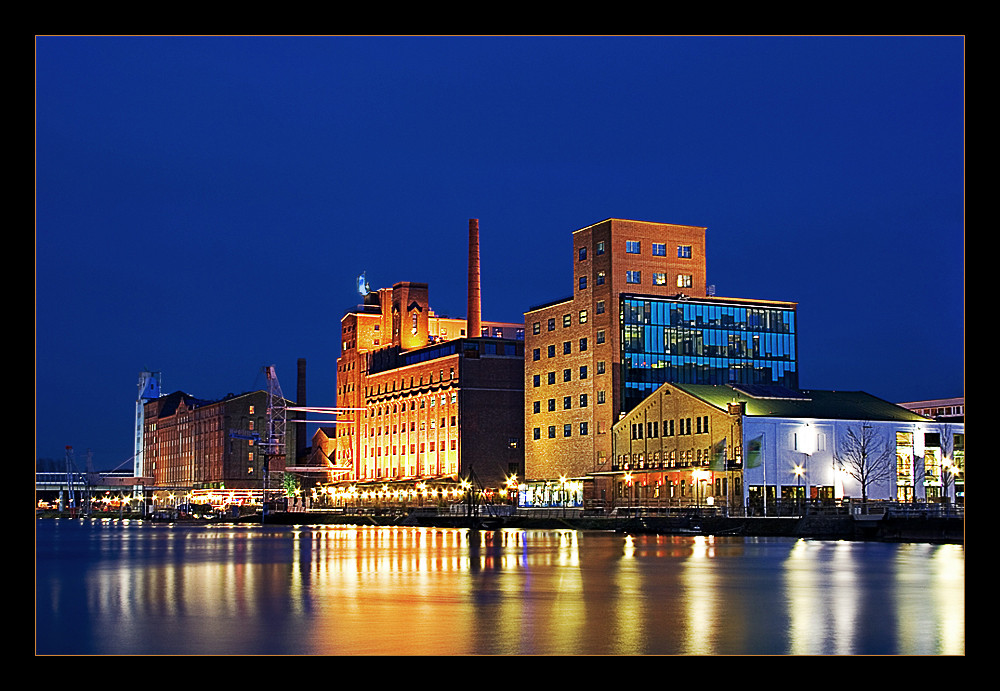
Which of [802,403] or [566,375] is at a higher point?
[566,375]

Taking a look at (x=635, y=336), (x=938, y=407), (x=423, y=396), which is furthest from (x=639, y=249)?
(x=938, y=407)

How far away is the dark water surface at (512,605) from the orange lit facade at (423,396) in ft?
300

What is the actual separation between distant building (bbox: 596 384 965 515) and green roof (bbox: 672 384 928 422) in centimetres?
8

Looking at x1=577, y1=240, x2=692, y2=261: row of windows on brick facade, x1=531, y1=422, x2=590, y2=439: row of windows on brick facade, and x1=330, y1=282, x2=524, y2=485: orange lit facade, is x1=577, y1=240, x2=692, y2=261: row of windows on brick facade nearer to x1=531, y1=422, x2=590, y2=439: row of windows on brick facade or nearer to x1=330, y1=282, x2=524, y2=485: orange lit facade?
x1=531, y1=422, x2=590, y2=439: row of windows on brick facade

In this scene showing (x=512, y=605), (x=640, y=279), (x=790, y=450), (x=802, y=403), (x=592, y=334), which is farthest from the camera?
(x=640, y=279)

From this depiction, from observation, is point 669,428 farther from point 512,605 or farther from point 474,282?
point 512,605

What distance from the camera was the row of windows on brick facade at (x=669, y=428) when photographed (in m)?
99.9

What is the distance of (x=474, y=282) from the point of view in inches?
6029

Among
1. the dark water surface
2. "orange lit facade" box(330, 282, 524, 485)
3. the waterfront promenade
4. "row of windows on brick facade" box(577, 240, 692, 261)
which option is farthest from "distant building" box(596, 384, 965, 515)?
"orange lit facade" box(330, 282, 524, 485)

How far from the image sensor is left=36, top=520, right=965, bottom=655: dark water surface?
2197 centimetres

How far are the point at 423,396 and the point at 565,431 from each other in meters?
37.5

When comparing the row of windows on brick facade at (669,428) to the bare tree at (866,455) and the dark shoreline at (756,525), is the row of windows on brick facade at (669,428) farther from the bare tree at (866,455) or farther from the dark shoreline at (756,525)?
the bare tree at (866,455)
